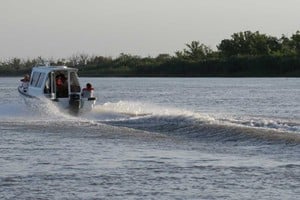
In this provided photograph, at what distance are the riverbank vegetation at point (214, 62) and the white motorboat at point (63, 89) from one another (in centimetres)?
6196

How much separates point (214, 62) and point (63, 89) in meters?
70.0

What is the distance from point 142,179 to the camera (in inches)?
623

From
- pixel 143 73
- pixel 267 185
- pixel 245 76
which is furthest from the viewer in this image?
pixel 143 73

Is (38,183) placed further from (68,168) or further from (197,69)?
(197,69)

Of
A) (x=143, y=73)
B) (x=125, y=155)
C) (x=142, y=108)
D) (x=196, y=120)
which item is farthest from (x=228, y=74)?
(x=125, y=155)

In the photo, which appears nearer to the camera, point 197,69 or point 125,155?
point 125,155

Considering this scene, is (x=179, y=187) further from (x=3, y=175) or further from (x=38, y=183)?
(x=3, y=175)

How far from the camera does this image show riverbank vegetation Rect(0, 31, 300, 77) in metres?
97.1

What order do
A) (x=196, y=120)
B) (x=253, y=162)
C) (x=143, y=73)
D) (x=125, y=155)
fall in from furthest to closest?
1. (x=143, y=73)
2. (x=196, y=120)
3. (x=125, y=155)
4. (x=253, y=162)

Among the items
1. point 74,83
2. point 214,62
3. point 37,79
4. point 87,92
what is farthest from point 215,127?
point 214,62

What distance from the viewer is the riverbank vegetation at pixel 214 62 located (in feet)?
318

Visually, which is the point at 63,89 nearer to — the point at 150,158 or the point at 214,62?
the point at 150,158

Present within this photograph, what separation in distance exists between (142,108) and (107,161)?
17866mm

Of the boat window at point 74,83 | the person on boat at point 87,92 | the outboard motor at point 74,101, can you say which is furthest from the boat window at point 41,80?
the person on boat at point 87,92
